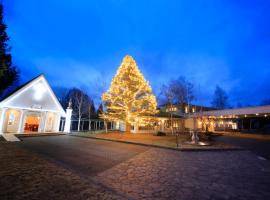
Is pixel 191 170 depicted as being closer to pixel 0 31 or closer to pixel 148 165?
pixel 148 165

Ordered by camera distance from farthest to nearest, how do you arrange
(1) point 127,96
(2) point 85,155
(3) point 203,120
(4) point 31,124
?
(3) point 203,120, (4) point 31,124, (1) point 127,96, (2) point 85,155

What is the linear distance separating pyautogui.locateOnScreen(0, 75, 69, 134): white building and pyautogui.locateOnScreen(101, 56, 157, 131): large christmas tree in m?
7.46

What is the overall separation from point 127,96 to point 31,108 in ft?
39.2

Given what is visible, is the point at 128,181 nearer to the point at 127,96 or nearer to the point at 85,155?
the point at 85,155

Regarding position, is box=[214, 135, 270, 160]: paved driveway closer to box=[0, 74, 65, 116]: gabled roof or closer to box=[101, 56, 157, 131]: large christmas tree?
box=[101, 56, 157, 131]: large christmas tree

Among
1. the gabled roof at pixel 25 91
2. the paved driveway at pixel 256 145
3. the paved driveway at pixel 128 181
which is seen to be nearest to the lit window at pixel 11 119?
the gabled roof at pixel 25 91

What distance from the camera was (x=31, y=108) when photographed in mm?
Answer: 20375

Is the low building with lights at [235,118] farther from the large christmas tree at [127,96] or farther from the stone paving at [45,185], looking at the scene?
the stone paving at [45,185]

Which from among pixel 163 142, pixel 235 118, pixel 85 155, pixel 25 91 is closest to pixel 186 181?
pixel 85 155

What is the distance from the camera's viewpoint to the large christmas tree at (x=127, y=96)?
2186 centimetres

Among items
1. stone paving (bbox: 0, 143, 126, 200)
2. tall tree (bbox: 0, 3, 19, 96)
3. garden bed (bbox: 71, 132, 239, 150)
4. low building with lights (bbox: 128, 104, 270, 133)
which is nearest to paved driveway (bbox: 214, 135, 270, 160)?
garden bed (bbox: 71, 132, 239, 150)

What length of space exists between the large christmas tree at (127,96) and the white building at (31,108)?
7.46 metres

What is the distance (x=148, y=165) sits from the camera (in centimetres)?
725

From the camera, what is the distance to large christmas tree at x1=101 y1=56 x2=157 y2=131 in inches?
861
